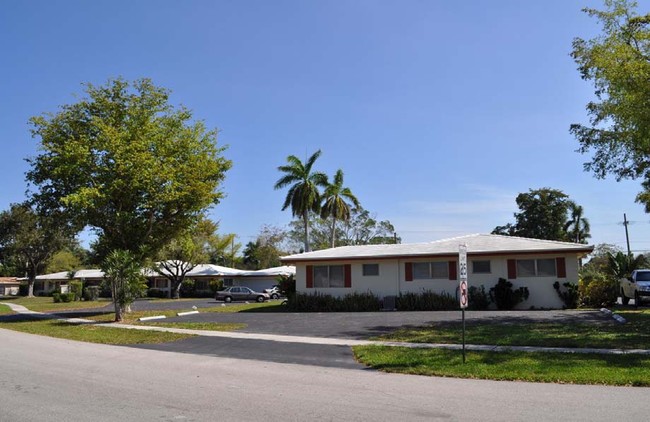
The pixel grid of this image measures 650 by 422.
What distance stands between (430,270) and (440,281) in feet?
2.66

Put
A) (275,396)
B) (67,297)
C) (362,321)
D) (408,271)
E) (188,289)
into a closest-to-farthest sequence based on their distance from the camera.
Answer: (275,396)
(362,321)
(408,271)
(67,297)
(188,289)

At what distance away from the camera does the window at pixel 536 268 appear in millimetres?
26270

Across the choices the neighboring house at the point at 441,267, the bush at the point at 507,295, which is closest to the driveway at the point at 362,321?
the bush at the point at 507,295

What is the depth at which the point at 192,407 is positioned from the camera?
783 centimetres

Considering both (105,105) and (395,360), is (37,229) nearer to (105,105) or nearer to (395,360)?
(105,105)

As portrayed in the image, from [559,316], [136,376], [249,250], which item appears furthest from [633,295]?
[249,250]

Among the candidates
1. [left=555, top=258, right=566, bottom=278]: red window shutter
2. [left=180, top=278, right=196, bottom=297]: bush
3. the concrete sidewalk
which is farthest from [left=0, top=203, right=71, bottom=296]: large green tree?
[left=555, top=258, right=566, bottom=278]: red window shutter

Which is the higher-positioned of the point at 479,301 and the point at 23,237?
the point at 23,237

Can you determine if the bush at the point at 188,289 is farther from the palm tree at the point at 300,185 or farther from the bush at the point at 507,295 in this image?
the bush at the point at 507,295

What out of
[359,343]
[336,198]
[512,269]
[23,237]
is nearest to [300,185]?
A: [336,198]

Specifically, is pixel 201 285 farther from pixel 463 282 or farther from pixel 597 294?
pixel 463 282

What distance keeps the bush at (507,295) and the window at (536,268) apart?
0.84 m

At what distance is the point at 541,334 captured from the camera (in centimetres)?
1574

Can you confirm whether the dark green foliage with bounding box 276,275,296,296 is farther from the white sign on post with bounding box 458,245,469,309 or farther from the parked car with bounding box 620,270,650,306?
the white sign on post with bounding box 458,245,469,309
